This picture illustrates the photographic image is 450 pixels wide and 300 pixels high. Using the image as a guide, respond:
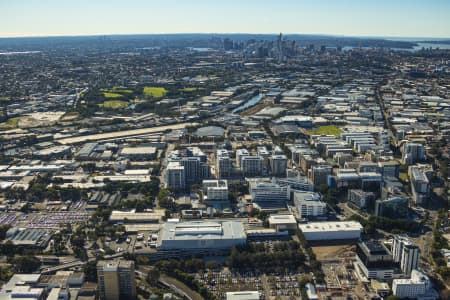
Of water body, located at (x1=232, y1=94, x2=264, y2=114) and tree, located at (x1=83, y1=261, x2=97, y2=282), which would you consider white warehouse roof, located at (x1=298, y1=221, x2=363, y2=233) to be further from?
water body, located at (x1=232, y1=94, x2=264, y2=114)

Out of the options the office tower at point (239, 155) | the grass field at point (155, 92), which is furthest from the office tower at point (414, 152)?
the grass field at point (155, 92)

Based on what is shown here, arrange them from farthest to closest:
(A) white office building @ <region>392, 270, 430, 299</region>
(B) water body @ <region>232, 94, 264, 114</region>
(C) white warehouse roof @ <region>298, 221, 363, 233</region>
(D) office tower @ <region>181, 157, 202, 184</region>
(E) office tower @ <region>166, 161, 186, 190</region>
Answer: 1. (B) water body @ <region>232, 94, 264, 114</region>
2. (D) office tower @ <region>181, 157, 202, 184</region>
3. (E) office tower @ <region>166, 161, 186, 190</region>
4. (C) white warehouse roof @ <region>298, 221, 363, 233</region>
5. (A) white office building @ <region>392, 270, 430, 299</region>

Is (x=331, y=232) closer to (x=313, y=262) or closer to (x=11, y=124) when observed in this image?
(x=313, y=262)

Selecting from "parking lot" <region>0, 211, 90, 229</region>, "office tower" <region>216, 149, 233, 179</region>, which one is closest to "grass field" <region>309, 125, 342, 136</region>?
"office tower" <region>216, 149, 233, 179</region>

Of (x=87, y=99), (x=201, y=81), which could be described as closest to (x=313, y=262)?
(x=87, y=99)

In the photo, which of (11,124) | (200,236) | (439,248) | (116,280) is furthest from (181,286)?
(11,124)

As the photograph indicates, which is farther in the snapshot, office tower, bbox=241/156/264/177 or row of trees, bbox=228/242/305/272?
office tower, bbox=241/156/264/177

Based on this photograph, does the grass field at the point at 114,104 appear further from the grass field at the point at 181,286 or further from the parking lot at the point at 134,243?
the grass field at the point at 181,286
